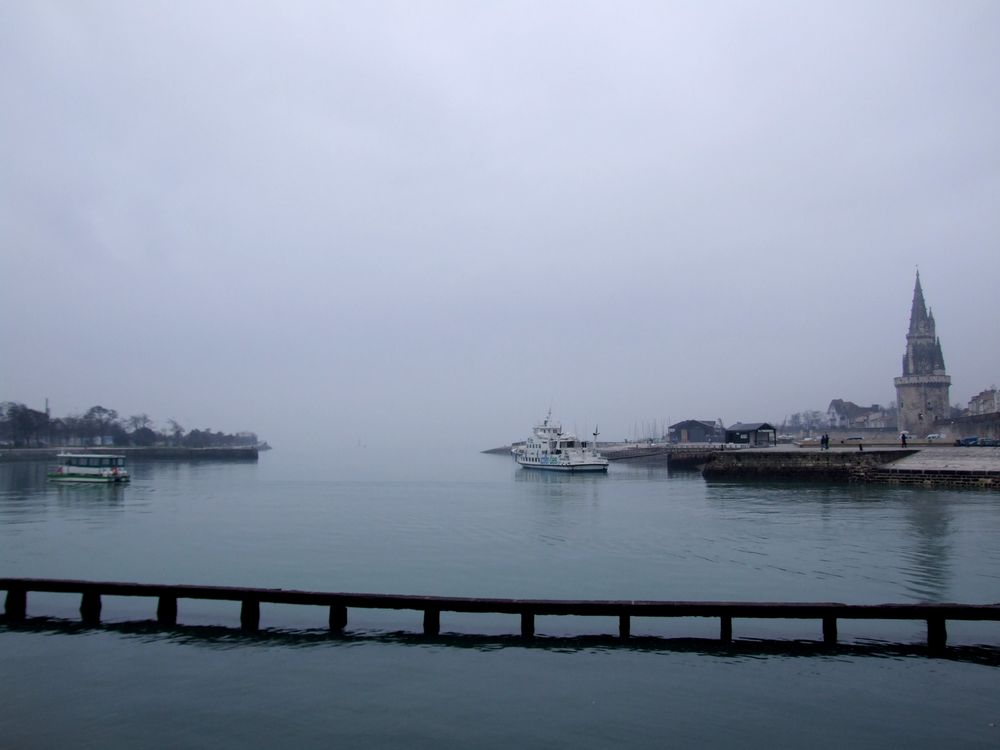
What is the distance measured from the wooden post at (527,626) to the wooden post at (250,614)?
5968mm

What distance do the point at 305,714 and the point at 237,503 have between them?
46.2 meters

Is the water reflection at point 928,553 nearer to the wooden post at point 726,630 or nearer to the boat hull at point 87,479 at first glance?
the wooden post at point 726,630

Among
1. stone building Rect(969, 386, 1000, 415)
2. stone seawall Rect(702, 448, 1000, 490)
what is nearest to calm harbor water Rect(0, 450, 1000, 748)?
stone seawall Rect(702, 448, 1000, 490)

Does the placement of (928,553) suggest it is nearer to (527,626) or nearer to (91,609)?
(527,626)

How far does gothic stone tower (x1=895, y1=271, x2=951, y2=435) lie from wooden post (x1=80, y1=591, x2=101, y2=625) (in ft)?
432

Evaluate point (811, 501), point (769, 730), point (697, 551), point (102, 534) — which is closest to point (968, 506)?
point (811, 501)

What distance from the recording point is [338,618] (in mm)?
16406

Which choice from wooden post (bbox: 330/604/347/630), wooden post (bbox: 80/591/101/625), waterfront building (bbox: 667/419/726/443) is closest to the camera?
wooden post (bbox: 330/604/347/630)

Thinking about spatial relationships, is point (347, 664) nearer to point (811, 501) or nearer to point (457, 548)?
point (457, 548)

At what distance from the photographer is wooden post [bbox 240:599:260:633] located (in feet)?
54.0

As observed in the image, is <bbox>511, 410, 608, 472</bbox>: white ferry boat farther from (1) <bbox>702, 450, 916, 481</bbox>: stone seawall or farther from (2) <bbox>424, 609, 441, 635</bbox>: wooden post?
(2) <bbox>424, 609, 441, 635</bbox>: wooden post

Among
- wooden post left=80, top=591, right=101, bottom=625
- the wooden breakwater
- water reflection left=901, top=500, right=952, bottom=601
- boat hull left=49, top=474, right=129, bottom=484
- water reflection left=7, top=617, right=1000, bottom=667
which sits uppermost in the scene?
the wooden breakwater

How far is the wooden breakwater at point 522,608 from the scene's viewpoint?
1440 centimetres

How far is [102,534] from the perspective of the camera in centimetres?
3588
